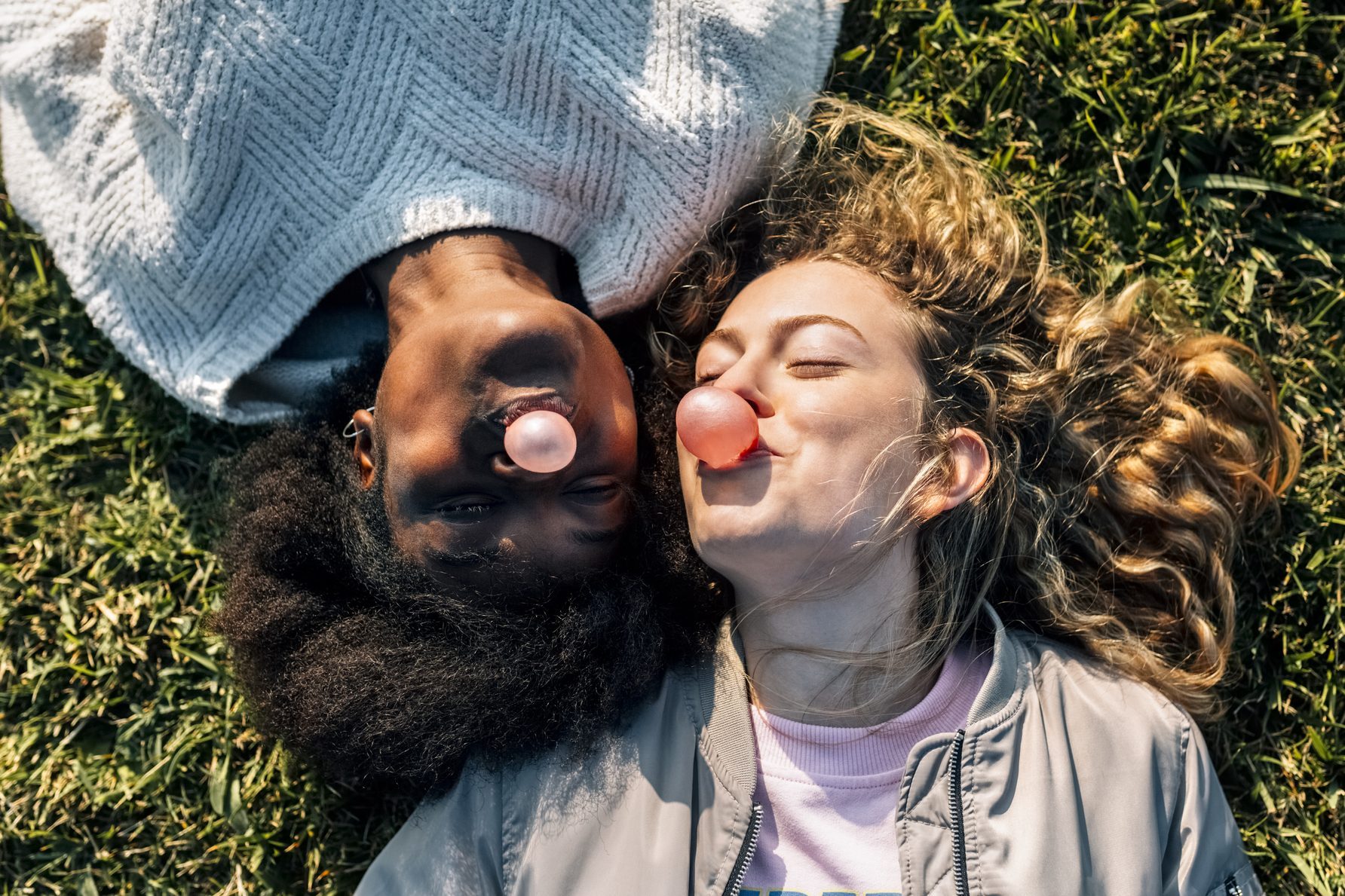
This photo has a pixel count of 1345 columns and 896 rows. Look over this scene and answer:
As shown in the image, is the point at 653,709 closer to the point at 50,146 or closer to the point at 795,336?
the point at 795,336

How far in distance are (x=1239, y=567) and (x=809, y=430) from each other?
167 centimetres

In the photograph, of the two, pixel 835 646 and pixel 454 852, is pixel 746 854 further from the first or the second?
pixel 454 852

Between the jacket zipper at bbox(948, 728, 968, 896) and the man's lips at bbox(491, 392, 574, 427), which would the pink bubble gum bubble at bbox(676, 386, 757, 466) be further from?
the jacket zipper at bbox(948, 728, 968, 896)

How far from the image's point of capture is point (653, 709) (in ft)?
9.86

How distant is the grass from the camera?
3342 mm

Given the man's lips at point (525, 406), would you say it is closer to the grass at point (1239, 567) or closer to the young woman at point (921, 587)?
the young woman at point (921, 587)

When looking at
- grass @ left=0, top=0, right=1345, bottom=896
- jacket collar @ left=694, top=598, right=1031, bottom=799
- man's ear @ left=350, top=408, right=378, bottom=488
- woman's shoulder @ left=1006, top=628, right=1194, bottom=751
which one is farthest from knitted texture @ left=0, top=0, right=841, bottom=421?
woman's shoulder @ left=1006, top=628, right=1194, bottom=751

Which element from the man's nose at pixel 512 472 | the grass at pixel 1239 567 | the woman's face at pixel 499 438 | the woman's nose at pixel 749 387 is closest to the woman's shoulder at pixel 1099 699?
the grass at pixel 1239 567

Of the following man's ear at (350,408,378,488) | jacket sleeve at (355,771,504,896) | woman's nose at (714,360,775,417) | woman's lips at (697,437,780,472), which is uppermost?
woman's nose at (714,360,775,417)

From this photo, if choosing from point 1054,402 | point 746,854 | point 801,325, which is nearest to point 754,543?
point 801,325

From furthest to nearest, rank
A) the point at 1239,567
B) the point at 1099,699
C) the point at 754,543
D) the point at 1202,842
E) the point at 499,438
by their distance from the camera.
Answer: the point at 1239,567
the point at 1099,699
the point at 1202,842
the point at 754,543
the point at 499,438

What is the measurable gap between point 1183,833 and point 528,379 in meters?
2.17

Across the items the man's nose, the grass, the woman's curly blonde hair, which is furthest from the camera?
the grass

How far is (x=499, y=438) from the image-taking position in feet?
8.46
